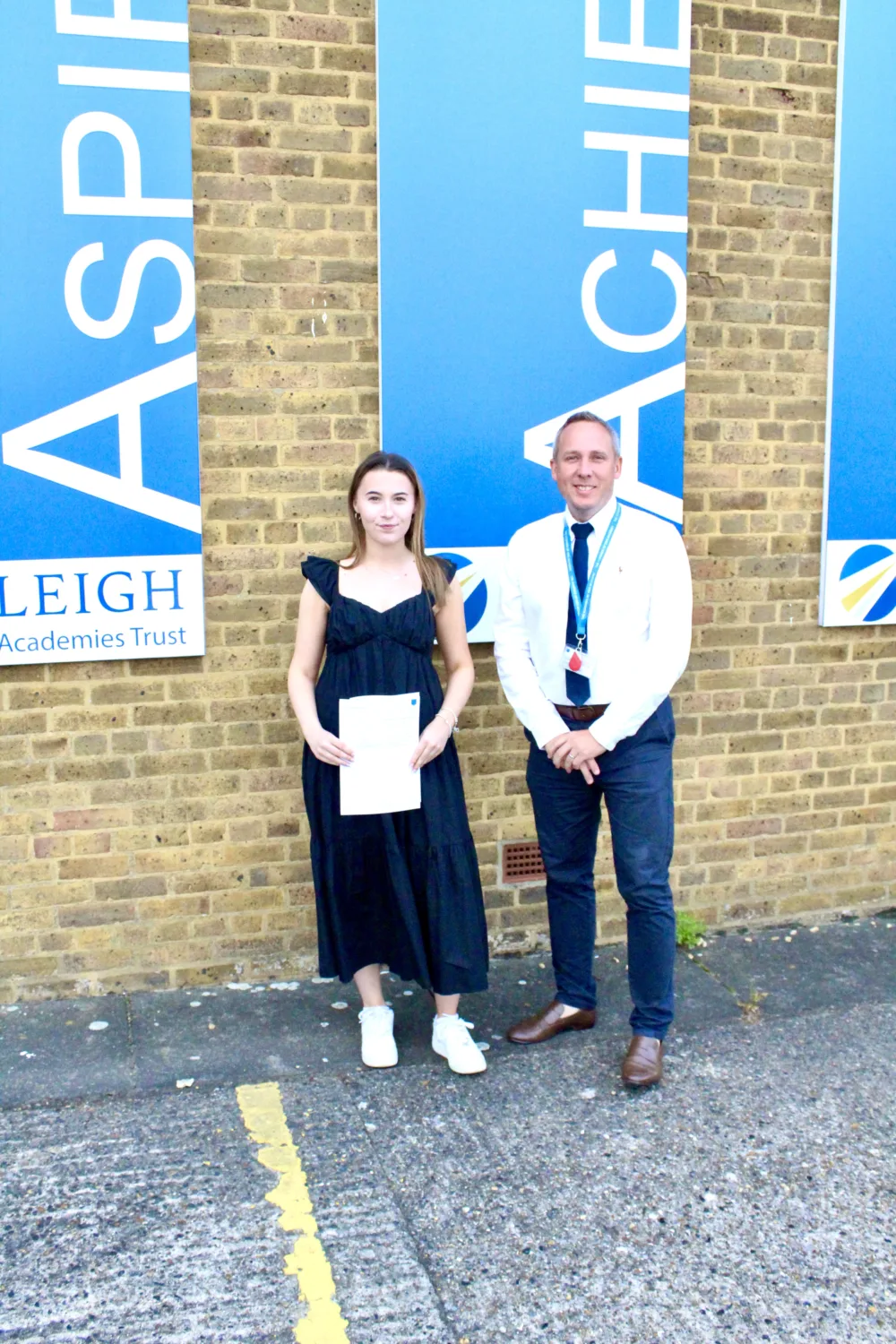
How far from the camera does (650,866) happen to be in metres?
3.70

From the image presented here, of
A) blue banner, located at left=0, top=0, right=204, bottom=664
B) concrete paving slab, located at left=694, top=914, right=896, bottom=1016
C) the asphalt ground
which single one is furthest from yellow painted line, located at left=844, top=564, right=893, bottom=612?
blue banner, located at left=0, top=0, right=204, bottom=664

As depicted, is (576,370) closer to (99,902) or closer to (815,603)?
(815,603)

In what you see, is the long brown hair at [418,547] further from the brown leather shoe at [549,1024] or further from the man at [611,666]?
the brown leather shoe at [549,1024]

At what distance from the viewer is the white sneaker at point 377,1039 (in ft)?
12.4

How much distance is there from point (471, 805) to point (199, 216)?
2.38 meters

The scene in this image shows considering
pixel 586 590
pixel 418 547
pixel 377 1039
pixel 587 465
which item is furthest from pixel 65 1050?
pixel 587 465

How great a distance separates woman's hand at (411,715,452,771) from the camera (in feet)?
11.9

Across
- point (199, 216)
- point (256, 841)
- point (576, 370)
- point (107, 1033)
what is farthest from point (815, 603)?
point (107, 1033)

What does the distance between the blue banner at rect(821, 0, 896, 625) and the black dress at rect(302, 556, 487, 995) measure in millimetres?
2042

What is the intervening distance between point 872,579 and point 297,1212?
3479 mm

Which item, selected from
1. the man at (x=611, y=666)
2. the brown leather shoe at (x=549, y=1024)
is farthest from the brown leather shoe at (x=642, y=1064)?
the brown leather shoe at (x=549, y=1024)

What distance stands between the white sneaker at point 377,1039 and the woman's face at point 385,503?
5.09 ft

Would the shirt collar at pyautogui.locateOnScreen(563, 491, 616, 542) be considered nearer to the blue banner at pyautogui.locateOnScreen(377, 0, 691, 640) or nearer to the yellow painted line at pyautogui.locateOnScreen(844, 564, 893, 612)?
the blue banner at pyautogui.locateOnScreen(377, 0, 691, 640)

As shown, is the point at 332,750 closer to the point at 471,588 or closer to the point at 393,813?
→ the point at 393,813
